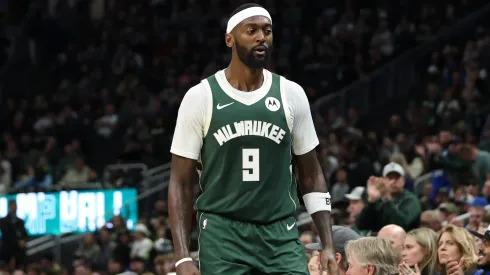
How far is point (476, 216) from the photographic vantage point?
1012 cm

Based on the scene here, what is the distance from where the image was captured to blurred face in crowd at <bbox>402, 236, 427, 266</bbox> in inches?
312

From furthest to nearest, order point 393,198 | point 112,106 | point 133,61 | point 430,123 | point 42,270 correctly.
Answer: point 133,61, point 112,106, point 430,123, point 42,270, point 393,198

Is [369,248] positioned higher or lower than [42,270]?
higher

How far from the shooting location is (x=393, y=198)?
33.0ft

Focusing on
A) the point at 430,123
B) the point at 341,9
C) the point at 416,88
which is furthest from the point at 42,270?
the point at 341,9

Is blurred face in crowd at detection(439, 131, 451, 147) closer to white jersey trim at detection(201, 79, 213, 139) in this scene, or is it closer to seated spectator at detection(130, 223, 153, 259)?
seated spectator at detection(130, 223, 153, 259)

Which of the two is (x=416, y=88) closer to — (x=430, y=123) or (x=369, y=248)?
(x=430, y=123)

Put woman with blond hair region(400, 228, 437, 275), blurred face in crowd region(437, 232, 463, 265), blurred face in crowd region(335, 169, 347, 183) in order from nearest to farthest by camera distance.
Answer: blurred face in crowd region(437, 232, 463, 265) → woman with blond hair region(400, 228, 437, 275) → blurred face in crowd region(335, 169, 347, 183)

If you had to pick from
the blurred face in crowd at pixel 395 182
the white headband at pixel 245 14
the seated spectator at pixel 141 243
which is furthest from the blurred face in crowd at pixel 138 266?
Answer: the white headband at pixel 245 14

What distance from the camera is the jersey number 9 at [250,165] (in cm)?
549

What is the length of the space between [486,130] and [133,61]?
1018 cm

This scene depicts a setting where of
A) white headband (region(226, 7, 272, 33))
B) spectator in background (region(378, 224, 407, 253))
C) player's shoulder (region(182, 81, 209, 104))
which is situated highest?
white headband (region(226, 7, 272, 33))

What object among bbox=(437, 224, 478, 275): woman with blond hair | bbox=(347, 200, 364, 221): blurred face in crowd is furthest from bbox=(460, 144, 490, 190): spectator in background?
bbox=(437, 224, 478, 275): woman with blond hair

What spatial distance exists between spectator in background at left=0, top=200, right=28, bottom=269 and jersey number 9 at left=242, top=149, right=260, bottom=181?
37.8ft
